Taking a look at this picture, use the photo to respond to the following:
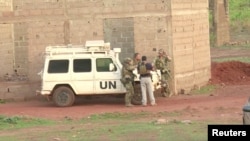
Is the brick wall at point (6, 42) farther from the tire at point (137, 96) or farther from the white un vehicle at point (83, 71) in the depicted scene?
the tire at point (137, 96)

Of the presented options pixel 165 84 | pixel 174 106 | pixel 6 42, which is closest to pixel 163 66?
pixel 165 84

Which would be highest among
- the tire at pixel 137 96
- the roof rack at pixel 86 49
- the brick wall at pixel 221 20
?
the brick wall at pixel 221 20

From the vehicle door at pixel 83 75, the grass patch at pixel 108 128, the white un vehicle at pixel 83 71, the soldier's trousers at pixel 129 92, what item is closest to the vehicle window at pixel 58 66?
the white un vehicle at pixel 83 71

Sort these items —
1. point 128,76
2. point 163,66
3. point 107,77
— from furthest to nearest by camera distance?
point 163,66 → point 107,77 → point 128,76

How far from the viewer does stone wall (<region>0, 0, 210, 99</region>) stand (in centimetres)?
2294

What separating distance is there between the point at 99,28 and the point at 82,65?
8.01ft

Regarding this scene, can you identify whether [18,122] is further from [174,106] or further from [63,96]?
[174,106]

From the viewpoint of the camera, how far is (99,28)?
23281 mm

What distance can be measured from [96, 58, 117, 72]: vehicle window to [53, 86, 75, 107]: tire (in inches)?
44.8

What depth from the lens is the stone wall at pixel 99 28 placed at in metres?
22.9

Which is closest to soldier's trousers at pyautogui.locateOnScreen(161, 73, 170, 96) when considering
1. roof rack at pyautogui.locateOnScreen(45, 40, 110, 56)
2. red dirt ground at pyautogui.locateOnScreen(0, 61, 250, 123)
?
red dirt ground at pyautogui.locateOnScreen(0, 61, 250, 123)

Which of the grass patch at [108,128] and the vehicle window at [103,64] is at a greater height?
the vehicle window at [103,64]

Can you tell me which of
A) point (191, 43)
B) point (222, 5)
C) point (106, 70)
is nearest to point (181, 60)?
point (191, 43)

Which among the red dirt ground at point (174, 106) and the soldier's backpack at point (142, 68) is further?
the soldier's backpack at point (142, 68)
